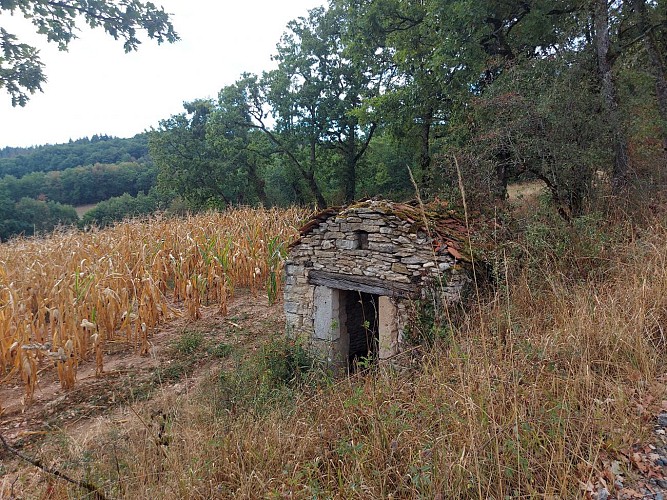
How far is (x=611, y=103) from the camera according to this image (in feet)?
19.2

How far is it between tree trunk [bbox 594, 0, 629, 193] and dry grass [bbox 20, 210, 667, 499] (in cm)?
286

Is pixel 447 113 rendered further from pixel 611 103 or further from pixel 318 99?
pixel 318 99

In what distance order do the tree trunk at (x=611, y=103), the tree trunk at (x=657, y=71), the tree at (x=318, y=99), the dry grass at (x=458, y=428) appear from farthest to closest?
the tree at (x=318, y=99) < the tree trunk at (x=657, y=71) < the tree trunk at (x=611, y=103) < the dry grass at (x=458, y=428)

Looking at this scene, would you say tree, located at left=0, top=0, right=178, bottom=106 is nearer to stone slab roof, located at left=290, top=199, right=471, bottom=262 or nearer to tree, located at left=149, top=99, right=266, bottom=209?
stone slab roof, located at left=290, top=199, right=471, bottom=262

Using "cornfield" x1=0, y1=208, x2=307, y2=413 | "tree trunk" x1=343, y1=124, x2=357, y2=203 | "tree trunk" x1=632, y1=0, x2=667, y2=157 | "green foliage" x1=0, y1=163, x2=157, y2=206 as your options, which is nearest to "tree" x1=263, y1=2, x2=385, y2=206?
"tree trunk" x1=343, y1=124, x2=357, y2=203

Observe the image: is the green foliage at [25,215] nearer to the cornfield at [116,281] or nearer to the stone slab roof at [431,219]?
the cornfield at [116,281]

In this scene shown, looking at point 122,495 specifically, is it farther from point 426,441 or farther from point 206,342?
point 206,342

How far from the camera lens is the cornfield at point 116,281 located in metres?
4.87

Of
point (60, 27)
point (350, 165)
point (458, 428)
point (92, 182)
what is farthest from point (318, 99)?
point (92, 182)

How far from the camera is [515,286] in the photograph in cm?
413

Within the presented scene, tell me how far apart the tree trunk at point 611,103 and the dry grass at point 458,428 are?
2.86 m

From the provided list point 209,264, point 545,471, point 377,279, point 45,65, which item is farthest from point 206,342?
point 545,471

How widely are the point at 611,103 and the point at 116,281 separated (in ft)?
27.9

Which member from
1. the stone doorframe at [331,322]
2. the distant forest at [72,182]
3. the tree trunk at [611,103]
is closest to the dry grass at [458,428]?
the stone doorframe at [331,322]
